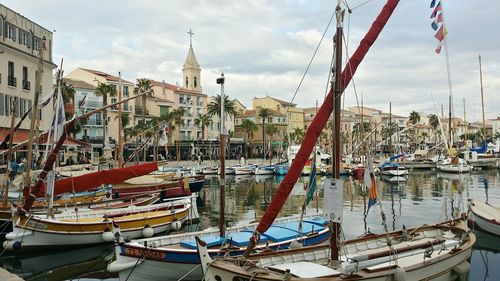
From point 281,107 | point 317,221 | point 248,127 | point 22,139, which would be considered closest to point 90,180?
point 317,221

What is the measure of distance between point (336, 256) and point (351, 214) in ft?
76.6

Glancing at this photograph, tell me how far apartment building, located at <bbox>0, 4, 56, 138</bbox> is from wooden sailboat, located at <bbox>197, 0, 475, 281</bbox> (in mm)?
35325

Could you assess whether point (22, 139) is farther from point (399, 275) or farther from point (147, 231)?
point (399, 275)

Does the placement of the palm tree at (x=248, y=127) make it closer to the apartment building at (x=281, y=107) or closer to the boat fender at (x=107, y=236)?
the apartment building at (x=281, y=107)

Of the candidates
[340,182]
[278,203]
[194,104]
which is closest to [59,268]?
[278,203]

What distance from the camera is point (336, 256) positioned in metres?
13.7

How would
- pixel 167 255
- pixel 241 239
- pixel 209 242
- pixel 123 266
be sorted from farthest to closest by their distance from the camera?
pixel 241 239 < pixel 209 242 < pixel 123 266 < pixel 167 255

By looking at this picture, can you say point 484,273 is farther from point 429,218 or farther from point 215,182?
point 215,182

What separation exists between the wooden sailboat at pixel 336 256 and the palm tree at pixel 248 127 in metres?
107

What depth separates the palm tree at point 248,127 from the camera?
12399 centimetres

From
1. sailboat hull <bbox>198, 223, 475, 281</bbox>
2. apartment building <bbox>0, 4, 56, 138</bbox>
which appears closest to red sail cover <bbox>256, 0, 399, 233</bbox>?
sailboat hull <bbox>198, 223, 475, 281</bbox>

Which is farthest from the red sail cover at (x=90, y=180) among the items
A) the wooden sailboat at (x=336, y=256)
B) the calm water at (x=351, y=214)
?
the wooden sailboat at (x=336, y=256)

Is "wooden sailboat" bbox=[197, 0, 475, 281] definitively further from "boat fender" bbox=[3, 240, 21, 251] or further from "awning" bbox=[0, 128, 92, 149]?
"awning" bbox=[0, 128, 92, 149]

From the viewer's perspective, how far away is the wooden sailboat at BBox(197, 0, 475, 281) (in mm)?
12438
